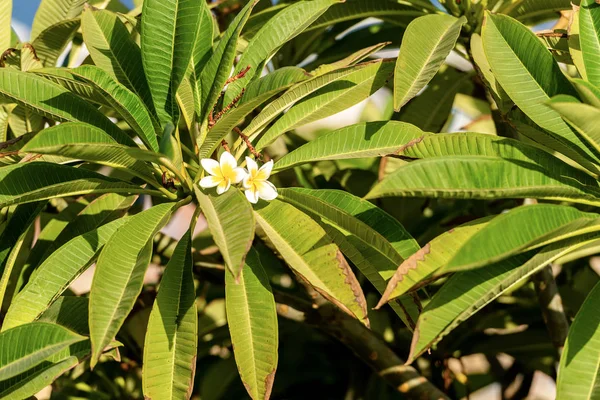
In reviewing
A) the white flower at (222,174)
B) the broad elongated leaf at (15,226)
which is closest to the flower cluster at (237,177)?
the white flower at (222,174)

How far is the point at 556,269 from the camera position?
1.82 metres

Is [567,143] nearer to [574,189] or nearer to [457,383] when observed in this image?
[574,189]

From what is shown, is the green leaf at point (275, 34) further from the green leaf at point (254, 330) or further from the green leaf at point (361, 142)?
the green leaf at point (254, 330)

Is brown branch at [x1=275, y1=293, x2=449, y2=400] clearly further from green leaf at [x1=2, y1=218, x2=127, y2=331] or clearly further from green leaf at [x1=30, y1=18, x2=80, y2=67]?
green leaf at [x1=30, y1=18, x2=80, y2=67]

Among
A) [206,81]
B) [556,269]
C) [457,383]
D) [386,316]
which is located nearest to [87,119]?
[206,81]

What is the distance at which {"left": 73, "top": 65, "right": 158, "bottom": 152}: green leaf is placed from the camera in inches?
42.4

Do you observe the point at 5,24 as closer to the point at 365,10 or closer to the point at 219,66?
the point at 219,66

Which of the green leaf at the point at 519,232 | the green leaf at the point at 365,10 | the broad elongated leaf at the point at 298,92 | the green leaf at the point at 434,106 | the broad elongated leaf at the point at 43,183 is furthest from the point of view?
the green leaf at the point at 434,106

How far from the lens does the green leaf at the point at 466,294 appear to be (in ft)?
3.03

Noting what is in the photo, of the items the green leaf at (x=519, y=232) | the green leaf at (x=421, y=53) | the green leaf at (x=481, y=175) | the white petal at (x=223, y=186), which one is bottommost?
the green leaf at (x=519, y=232)

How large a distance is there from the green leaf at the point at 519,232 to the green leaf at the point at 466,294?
5 cm

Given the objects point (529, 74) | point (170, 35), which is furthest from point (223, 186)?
point (529, 74)

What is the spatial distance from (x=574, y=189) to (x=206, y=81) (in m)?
0.56

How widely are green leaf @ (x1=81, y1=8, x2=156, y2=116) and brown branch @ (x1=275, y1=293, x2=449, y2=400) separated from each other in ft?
1.72
